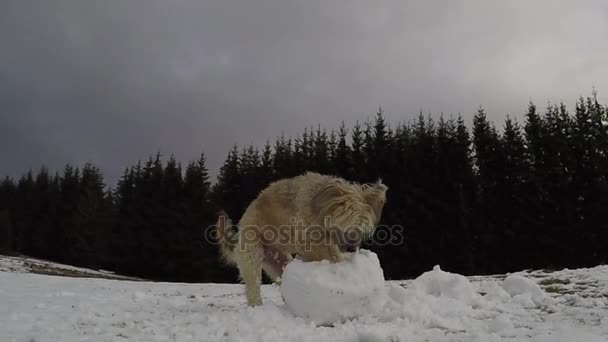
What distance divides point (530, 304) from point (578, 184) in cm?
2537

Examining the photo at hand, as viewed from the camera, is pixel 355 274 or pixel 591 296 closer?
pixel 355 274

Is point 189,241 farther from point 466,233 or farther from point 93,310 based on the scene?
point 93,310

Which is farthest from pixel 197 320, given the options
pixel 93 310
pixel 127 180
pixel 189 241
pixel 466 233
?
pixel 127 180

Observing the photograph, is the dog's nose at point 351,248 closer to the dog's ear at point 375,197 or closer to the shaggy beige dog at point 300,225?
the shaggy beige dog at point 300,225

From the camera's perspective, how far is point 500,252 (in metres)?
27.7

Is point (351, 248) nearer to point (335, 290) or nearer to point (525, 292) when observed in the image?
point (335, 290)

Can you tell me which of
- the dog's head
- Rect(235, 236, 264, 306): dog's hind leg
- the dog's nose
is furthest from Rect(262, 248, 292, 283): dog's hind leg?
the dog's head

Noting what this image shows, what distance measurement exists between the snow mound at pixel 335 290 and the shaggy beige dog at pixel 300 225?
29 cm

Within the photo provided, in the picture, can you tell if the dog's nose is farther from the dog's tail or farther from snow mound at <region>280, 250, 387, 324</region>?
the dog's tail

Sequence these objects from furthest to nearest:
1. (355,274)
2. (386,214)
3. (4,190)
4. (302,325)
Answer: (4,190) → (386,214) → (355,274) → (302,325)

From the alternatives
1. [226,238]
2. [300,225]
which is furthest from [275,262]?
[300,225]

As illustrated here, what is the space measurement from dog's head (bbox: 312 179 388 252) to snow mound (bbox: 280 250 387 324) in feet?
1.14

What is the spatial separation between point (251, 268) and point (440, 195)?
82.7 feet

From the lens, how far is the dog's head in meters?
5.68
